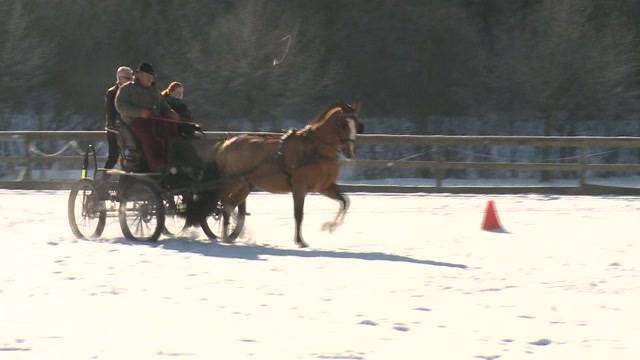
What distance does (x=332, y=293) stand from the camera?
350 inches

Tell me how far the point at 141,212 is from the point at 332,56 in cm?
2109

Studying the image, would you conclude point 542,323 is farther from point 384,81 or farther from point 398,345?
point 384,81

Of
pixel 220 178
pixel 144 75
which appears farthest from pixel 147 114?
pixel 220 178

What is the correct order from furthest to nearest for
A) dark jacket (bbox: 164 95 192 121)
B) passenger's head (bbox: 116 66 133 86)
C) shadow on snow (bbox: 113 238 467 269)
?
dark jacket (bbox: 164 95 192 121) < passenger's head (bbox: 116 66 133 86) < shadow on snow (bbox: 113 238 467 269)

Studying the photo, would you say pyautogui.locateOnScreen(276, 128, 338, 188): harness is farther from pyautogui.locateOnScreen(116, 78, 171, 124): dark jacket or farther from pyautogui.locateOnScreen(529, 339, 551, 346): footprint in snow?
pyautogui.locateOnScreen(529, 339, 551, 346): footprint in snow

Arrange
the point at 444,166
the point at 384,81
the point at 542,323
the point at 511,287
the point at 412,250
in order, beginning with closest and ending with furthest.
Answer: the point at 542,323 < the point at 511,287 < the point at 412,250 < the point at 444,166 < the point at 384,81

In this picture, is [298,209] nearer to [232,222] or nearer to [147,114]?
[232,222]

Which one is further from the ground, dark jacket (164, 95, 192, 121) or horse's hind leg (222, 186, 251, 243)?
dark jacket (164, 95, 192, 121)

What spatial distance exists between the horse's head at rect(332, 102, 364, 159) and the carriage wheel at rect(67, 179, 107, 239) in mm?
2989

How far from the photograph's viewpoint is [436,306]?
8.37m

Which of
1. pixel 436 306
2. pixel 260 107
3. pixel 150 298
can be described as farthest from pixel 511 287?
pixel 260 107

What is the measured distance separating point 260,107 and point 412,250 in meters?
19.8

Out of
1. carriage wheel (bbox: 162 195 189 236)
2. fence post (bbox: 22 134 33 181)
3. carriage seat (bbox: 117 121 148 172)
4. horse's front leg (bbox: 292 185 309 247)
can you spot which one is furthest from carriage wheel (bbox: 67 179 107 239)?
fence post (bbox: 22 134 33 181)

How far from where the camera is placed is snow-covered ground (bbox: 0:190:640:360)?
278 inches
